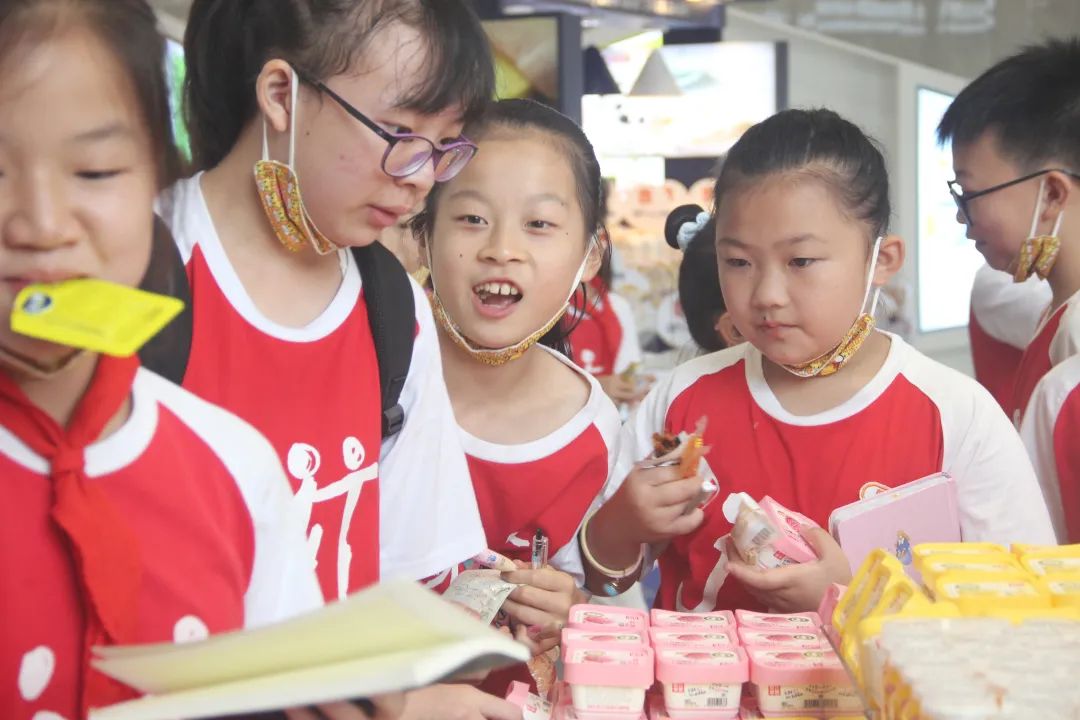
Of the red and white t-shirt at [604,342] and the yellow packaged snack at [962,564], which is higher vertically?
the yellow packaged snack at [962,564]

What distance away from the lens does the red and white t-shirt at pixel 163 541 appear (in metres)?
1.13

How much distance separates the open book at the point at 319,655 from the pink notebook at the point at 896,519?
1064 mm

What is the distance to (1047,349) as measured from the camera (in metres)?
2.79

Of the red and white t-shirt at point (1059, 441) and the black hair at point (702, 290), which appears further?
the black hair at point (702, 290)

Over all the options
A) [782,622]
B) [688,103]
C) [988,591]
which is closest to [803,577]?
[782,622]

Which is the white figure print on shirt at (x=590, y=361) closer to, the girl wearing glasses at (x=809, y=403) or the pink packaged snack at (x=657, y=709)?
the girl wearing glasses at (x=809, y=403)

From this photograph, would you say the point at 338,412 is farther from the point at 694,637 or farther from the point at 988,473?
the point at 988,473

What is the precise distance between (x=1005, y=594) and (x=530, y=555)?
3.20ft

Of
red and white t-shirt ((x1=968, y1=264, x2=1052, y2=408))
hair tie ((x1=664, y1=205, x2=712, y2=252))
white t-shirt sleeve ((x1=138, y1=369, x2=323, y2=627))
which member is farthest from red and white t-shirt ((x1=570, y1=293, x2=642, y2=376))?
white t-shirt sleeve ((x1=138, y1=369, x2=323, y2=627))

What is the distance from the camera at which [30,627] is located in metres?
1.13

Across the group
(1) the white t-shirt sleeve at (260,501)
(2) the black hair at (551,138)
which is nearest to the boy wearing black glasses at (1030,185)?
(2) the black hair at (551,138)

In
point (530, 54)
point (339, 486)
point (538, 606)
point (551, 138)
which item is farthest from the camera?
point (530, 54)

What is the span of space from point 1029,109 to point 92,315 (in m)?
2.40

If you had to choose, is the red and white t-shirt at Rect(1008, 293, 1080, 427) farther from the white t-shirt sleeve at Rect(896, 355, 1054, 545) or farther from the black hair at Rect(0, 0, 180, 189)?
the black hair at Rect(0, 0, 180, 189)
